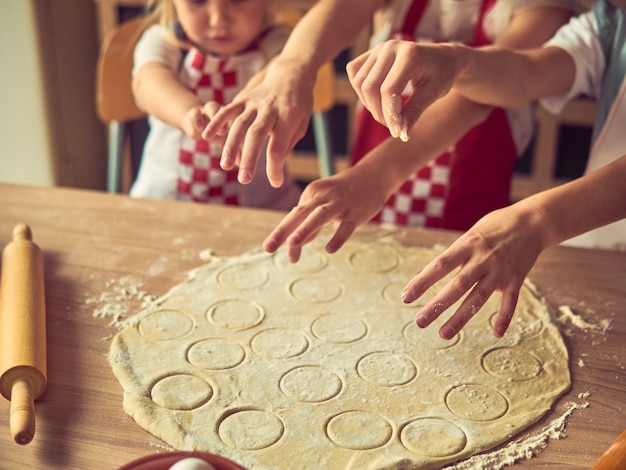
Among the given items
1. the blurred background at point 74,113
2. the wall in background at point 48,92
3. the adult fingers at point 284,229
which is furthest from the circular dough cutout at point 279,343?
the wall in background at point 48,92

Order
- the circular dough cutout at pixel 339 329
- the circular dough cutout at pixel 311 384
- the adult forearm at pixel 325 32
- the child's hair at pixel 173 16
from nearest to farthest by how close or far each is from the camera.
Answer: the circular dough cutout at pixel 311 384
the circular dough cutout at pixel 339 329
the adult forearm at pixel 325 32
the child's hair at pixel 173 16

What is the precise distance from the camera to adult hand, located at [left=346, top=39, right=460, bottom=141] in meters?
0.80

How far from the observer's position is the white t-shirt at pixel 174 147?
1.50 metres

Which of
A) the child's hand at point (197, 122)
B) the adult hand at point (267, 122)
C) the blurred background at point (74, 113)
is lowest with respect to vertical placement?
the blurred background at point (74, 113)

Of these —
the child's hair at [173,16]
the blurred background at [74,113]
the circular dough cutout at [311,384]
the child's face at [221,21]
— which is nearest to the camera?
the circular dough cutout at [311,384]

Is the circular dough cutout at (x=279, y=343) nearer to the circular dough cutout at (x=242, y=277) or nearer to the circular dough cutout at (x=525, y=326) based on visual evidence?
the circular dough cutout at (x=242, y=277)

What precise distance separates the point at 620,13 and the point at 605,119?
0.18m

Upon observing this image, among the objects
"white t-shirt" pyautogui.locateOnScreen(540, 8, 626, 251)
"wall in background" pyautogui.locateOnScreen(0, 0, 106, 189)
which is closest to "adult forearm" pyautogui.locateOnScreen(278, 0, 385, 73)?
"white t-shirt" pyautogui.locateOnScreen(540, 8, 626, 251)

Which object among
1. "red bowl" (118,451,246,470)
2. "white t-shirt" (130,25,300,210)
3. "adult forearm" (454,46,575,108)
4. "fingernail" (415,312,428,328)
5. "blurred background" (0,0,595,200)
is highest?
"adult forearm" (454,46,575,108)

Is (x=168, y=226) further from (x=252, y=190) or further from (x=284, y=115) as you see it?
(x=252, y=190)

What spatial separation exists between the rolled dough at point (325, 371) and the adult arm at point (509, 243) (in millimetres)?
98

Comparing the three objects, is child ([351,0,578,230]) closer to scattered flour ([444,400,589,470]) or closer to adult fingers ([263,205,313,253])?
adult fingers ([263,205,313,253])

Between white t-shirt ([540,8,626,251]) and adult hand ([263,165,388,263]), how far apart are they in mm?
407

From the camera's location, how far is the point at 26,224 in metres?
1.14
